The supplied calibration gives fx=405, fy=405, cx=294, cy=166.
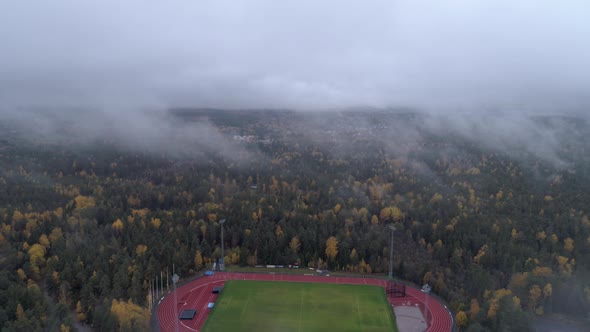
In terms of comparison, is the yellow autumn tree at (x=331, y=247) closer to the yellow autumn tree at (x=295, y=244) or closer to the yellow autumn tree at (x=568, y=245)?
the yellow autumn tree at (x=295, y=244)

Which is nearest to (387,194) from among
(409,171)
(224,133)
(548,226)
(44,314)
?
(409,171)

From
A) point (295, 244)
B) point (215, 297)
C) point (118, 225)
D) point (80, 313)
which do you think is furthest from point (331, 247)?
point (118, 225)

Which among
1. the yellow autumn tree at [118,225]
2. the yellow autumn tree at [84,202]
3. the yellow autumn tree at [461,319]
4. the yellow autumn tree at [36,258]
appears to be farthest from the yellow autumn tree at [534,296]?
the yellow autumn tree at [84,202]

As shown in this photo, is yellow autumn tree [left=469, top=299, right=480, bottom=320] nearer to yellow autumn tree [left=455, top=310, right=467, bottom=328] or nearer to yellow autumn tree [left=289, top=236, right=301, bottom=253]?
yellow autumn tree [left=455, top=310, right=467, bottom=328]

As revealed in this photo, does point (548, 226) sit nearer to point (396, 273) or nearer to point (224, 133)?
point (396, 273)

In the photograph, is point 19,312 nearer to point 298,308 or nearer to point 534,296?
point 298,308

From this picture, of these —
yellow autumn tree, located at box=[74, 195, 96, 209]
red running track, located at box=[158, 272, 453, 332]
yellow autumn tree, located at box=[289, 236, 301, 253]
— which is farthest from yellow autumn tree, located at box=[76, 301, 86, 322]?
yellow autumn tree, located at box=[74, 195, 96, 209]
